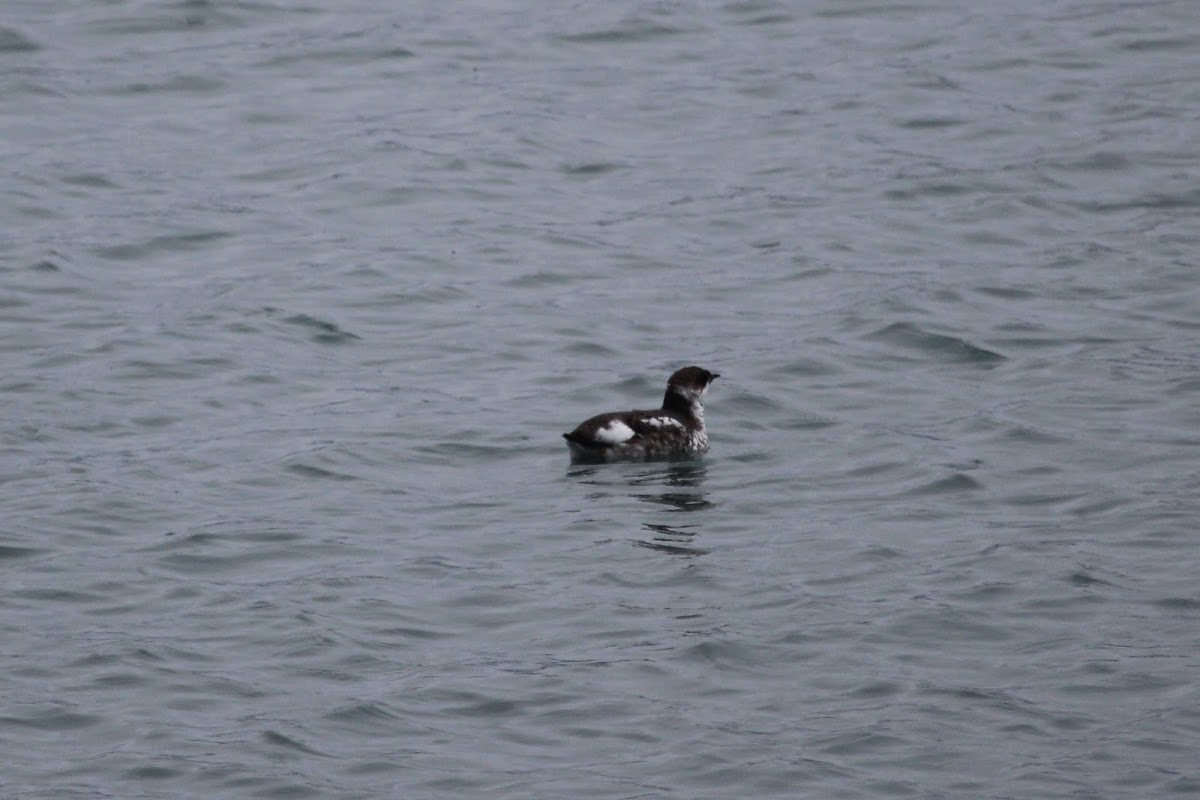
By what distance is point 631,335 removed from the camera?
56.3 feet

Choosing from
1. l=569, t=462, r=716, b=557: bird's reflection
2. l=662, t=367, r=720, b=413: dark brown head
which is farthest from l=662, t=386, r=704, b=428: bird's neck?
l=569, t=462, r=716, b=557: bird's reflection

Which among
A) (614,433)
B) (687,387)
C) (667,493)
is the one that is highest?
(687,387)

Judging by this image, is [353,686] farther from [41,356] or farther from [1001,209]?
[1001,209]

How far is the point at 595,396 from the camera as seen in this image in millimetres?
15773

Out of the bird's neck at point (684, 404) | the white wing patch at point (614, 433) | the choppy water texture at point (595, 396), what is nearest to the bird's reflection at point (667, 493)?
the choppy water texture at point (595, 396)

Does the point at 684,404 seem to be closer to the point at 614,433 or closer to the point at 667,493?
the point at 614,433

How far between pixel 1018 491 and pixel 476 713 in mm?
4735

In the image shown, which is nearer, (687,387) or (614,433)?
(614,433)

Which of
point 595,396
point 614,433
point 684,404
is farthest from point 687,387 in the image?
point 595,396

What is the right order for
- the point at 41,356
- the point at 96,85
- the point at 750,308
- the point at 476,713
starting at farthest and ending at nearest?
the point at 96,85
the point at 750,308
the point at 41,356
the point at 476,713

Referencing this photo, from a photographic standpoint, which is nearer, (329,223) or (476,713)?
(476,713)

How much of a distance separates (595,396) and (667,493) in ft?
7.18

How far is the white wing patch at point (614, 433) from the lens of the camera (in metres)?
14.1

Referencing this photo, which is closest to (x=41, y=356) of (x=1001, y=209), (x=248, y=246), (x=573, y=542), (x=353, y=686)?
(x=248, y=246)
